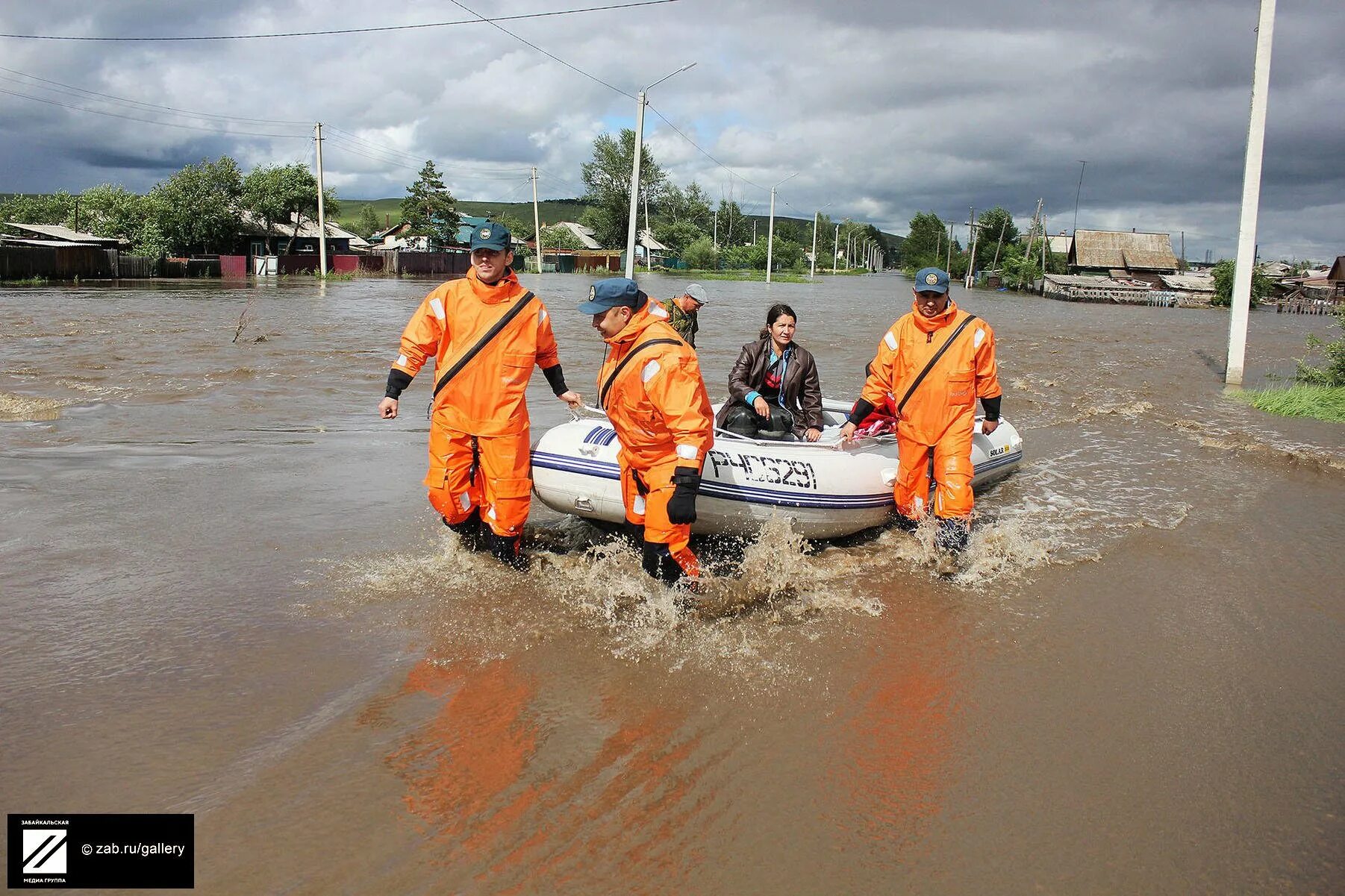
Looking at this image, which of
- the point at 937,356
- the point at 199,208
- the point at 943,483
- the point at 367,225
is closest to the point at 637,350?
the point at 937,356

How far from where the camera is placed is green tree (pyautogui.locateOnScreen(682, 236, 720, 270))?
83375mm

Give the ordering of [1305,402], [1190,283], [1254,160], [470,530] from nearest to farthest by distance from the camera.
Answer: [470,530]
[1305,402]
[1254,160]
[1190,283]

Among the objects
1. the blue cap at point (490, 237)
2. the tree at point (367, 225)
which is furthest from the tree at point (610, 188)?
the blue cap at point (490, 237)

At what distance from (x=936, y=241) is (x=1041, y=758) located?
147546 mm

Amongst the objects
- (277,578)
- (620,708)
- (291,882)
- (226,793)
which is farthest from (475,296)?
(291,882)

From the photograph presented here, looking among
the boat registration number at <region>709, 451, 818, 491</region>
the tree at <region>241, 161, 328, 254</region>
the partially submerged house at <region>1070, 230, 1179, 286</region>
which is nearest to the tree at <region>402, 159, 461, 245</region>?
the tree at <region>241, 161, 328, 254</region>

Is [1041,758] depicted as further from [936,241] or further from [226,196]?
[936,241]

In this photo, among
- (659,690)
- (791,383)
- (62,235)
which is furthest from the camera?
(62,235)

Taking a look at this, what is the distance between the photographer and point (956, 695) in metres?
4.07

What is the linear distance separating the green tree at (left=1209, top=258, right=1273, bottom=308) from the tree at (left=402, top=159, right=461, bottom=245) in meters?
51.0

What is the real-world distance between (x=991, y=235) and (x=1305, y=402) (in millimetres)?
89658

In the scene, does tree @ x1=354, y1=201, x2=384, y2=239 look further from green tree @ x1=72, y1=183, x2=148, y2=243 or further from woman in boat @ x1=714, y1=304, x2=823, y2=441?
woman in boat @ x1=714, y1=304, x2=823, y2=441

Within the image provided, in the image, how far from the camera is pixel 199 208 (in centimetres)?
4953

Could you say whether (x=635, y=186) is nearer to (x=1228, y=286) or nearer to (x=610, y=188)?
(x=1228, y=286)
